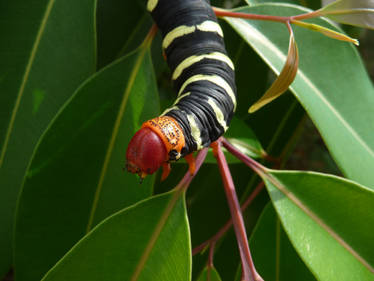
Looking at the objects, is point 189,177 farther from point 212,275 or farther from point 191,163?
point 212,275

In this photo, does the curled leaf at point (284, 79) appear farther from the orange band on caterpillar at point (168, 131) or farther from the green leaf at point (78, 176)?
the green leaf at point (78, 176)

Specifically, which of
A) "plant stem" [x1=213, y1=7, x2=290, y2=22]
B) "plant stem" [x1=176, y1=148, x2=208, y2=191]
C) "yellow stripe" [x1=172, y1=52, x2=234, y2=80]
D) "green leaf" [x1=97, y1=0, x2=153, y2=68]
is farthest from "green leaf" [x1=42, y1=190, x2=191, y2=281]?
"green leaf" [x1=97, y1=0, x2=153, y2=68]

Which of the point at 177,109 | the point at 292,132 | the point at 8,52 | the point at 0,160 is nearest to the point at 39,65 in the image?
the point at 8,52

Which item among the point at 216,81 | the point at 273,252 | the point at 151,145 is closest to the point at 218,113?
the point at 216,81

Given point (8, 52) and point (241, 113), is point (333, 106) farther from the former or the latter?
point (8, 52)

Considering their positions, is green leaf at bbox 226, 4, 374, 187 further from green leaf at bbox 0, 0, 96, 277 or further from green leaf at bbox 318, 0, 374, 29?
green leaf at bbox 0, 0, 96, 277

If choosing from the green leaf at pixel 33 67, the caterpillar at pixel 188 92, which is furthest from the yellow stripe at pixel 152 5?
the green leaf at pixel 33 67
